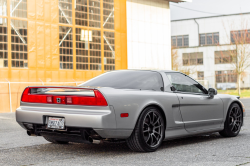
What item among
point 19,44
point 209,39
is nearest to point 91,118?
point 19,44

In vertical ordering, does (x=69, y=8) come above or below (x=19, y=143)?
above

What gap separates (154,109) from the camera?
5.88m

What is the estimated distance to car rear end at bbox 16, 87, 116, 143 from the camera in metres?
5.22

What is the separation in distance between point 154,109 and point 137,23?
61.3 ft

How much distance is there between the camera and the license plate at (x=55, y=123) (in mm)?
5393

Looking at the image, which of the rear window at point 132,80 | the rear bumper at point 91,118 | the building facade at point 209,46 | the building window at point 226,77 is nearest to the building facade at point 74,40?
the rear window at point 132,80

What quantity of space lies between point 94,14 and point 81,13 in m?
0.95

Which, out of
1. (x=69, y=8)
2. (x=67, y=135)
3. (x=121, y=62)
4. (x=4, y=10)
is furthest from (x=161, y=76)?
(x=121, y=62)

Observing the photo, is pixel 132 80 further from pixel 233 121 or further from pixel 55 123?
pixel 233 121

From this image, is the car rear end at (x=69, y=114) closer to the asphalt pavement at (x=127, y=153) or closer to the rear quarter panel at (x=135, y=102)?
the rear quarter panel at (x=135, y=102)

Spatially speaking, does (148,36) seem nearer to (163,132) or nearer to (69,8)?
(69,8)

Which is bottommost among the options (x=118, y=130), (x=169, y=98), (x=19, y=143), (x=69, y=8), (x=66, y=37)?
(x=19, y=143)

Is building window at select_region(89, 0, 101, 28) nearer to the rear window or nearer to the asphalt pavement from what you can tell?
the asphalt pavement

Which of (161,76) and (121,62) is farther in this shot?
(121,62)
